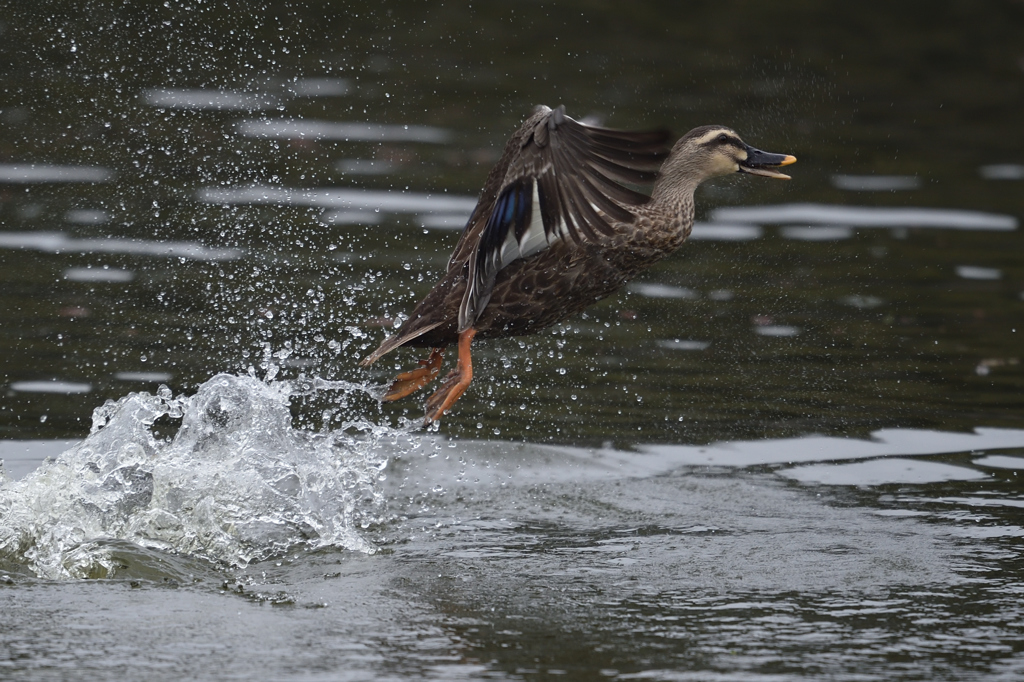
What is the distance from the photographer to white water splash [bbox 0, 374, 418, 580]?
474cm

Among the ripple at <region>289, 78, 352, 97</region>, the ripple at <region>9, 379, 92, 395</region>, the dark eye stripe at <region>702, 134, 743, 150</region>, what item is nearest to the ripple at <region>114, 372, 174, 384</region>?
the ripple at <region>9, 379, 92, 395</region>

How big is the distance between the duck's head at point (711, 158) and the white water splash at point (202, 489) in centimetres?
162

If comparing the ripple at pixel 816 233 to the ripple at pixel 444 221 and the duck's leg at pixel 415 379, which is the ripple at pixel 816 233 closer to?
the ripple at pixel 444 221

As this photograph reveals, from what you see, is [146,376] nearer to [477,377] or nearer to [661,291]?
[477,377]

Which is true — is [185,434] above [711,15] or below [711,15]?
below

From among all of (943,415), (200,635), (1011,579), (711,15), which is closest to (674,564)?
(1011,579)

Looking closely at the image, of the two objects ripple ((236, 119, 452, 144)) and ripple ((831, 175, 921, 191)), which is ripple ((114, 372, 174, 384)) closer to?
ripple ((236, 119, 452, 144))

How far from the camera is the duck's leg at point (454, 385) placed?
17.0 feet

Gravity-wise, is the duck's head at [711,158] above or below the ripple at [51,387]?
above

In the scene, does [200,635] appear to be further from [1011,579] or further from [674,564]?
[1011,579]

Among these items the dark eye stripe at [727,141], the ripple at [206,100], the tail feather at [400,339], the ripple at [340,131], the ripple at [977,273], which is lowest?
the tail feather at [400,339]

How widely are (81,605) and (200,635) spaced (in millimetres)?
459

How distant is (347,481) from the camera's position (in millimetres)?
5426

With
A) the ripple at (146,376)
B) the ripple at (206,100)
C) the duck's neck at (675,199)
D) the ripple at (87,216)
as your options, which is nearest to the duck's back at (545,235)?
the duck's neck at (675,199)
